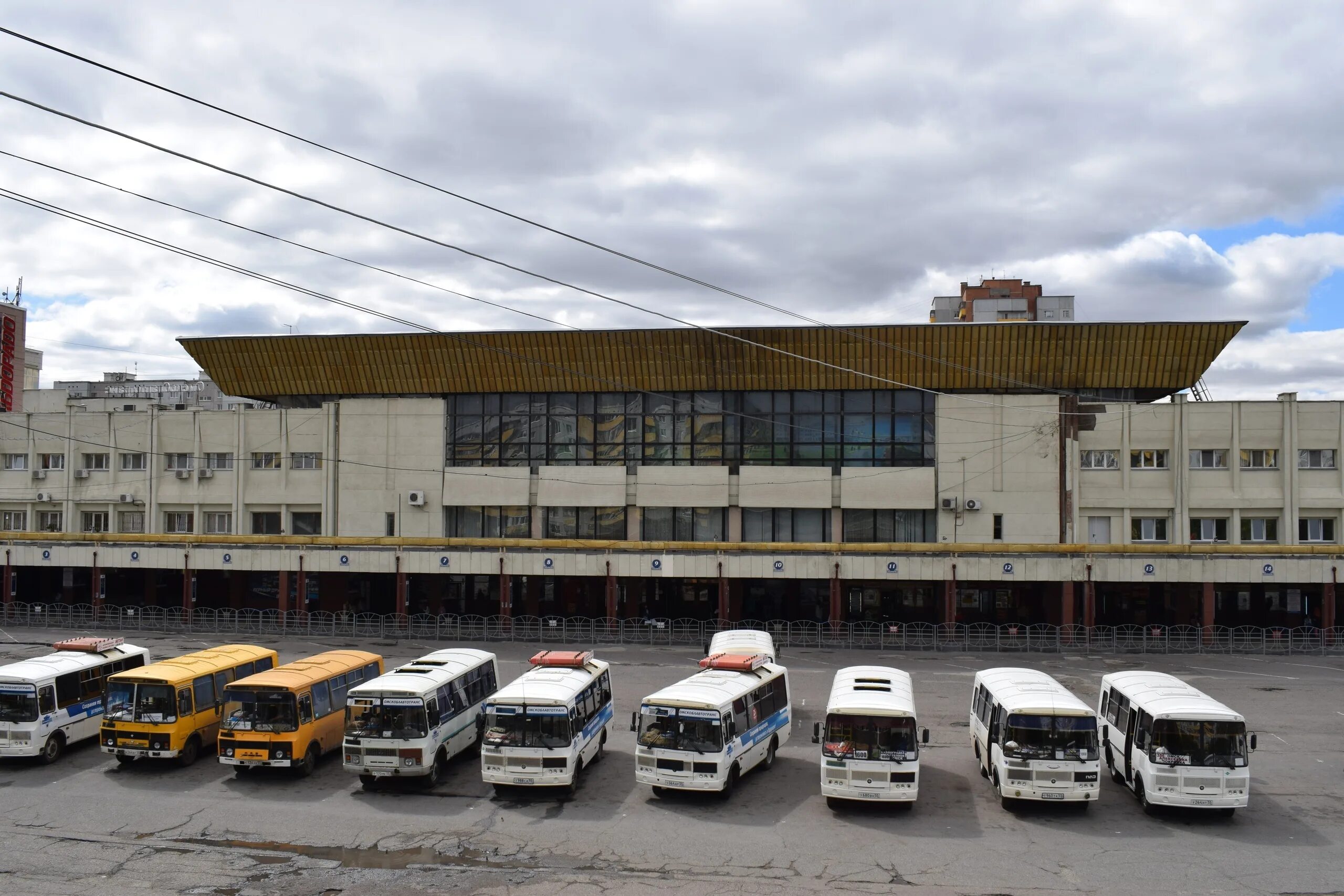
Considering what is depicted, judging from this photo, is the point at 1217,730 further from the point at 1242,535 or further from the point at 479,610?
the point at 479,610

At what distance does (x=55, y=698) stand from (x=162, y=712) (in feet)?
9.92

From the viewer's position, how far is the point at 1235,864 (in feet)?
53.1

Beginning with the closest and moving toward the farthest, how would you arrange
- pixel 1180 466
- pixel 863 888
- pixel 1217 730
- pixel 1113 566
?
pixel 863 888, pixel 1217 730, pixel 1113 566, pixel 1180 466

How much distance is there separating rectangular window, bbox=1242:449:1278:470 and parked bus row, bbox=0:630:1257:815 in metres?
29.6

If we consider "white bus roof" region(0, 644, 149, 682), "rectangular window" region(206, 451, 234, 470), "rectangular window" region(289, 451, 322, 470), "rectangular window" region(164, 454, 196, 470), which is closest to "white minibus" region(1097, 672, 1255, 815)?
"white bus roof" region(0, 644, 149, 682)

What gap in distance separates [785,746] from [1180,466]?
101ft

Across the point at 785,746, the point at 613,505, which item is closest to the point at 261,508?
the point at 613,505

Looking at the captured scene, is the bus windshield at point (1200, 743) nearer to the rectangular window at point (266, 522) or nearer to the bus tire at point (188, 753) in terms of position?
the bus tire at point (188, 753)

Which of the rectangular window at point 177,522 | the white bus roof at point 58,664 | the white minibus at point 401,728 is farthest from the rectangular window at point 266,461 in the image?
the white minibus at point 401,728

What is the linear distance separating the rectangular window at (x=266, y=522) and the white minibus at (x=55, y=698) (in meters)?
27.2

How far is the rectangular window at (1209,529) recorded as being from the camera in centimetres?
4691

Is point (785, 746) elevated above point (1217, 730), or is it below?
below

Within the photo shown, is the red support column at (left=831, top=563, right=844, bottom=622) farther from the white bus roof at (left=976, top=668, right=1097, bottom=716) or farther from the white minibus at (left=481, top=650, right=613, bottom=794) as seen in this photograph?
the white minibus at (left=481, top=650, right=613, bottom=794)

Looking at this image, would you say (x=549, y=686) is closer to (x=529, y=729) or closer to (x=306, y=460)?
(x=529, y=729)
